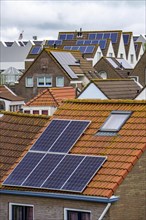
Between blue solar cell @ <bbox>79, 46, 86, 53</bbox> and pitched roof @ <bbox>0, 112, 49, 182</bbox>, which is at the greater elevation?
blue solar cell @ <bbox>79, 46, 86, 53</bbox>

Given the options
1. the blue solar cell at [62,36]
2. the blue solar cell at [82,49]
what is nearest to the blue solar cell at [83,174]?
the blue solar cell at [82,49]

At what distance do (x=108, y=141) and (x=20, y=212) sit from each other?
10.3 ft

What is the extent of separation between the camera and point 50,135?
24.3m

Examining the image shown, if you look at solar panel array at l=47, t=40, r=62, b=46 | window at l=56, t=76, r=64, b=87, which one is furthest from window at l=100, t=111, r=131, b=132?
solar panel array at l=47, t=40, r=62, b=46

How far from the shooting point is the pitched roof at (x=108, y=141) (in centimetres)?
2141

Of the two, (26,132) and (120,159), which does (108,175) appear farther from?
(26,132)

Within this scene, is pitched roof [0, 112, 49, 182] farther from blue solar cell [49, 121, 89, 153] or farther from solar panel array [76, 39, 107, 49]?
solar panel array [76, 39, 107, 49]

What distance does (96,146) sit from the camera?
2302 cm

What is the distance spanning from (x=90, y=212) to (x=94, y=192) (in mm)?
528

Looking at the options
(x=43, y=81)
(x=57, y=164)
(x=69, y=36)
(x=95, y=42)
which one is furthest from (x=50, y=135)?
(x=69, y=36)

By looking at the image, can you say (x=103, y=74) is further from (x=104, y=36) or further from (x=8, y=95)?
(x=104, y=36)

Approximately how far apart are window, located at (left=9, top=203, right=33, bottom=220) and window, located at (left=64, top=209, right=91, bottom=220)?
1286 millimetres

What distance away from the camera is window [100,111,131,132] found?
918 inches

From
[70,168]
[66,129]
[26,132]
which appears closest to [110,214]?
[70,168]
